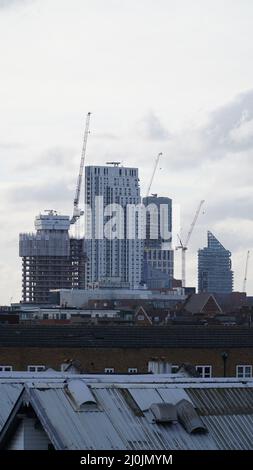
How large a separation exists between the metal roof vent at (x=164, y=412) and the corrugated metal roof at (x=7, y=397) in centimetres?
388

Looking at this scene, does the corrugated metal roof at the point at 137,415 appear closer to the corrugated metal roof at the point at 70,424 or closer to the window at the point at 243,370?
the corrugated metal roof at the point at 70,424

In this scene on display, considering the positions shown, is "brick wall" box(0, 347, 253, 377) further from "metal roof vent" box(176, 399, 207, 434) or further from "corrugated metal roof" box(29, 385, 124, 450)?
"corrugated metal roof" box(29, 385, 124, 450)

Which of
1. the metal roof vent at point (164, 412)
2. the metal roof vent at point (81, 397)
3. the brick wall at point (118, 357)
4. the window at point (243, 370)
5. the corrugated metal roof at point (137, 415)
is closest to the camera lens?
the corrugated metal roof at point (137, 415)

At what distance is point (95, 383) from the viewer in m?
36.7

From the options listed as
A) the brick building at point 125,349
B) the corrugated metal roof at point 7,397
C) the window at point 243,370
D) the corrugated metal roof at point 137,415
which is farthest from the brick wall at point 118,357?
the corrugated metal roof at point 137,415

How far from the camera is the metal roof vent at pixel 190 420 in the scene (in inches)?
1382

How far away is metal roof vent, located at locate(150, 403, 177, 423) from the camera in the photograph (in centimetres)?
3500

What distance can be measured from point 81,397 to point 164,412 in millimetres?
1850

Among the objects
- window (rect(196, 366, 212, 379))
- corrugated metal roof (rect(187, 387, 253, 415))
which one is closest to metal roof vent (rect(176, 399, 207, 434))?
corrugated metal roof (rect(187, 387, 253, 415))

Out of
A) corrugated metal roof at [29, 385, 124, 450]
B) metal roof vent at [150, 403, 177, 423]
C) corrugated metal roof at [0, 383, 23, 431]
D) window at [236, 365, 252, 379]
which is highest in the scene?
window at [236, 365, 252, 379]

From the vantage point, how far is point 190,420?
35188 millimetres

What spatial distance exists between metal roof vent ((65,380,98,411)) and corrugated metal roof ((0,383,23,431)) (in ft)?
7.82
